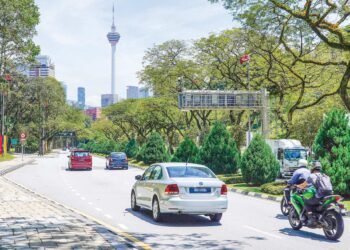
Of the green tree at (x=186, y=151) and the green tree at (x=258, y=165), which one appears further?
the green tree at (x=186, y=151)

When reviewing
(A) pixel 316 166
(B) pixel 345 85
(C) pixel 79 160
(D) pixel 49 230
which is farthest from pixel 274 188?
(C) pixel 79 160

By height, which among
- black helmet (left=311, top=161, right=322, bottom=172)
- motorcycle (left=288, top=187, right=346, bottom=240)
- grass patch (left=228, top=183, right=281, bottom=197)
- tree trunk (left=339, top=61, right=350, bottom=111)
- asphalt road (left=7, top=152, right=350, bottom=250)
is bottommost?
grass patch (left=228, top=183, right=281, bottom=197)

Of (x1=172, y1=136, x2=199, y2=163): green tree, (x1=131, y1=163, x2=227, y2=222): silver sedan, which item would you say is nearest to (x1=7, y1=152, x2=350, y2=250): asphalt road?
(x1=131, y1=163, x2=227, y2=222): silver sedan

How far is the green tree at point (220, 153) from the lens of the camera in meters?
29.0

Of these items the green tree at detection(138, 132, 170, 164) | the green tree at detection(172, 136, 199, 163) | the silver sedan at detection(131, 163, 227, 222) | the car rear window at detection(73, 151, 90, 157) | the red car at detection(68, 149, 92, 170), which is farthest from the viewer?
the green tree at detection(138, 132, 170, 164)

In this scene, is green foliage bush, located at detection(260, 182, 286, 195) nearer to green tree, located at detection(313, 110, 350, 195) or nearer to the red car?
green tree, located at detection(313, 110, 350, 195)

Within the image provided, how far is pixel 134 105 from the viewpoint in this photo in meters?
79.8

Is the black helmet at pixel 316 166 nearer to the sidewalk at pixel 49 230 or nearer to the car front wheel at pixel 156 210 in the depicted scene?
the car front wheel at pixel 156 210

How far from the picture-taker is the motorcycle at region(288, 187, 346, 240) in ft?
32.4

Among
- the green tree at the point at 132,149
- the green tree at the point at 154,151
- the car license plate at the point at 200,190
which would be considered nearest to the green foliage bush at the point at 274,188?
the car license plate at the point at 200,190

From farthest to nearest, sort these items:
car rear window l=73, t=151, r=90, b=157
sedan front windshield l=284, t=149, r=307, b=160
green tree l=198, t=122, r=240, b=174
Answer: car rear window l=73, t=151, r=90, b=157
sedan front windshield l=284, t=149, r=307, b=160
green tree l=198, t=122, r=240, b=174

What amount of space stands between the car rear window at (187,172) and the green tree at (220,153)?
626 inches

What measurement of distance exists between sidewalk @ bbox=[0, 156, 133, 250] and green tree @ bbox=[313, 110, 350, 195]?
919 centimetres

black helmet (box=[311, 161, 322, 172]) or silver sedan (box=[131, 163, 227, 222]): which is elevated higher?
black helmet (box=[311, 161, 322, 172])
